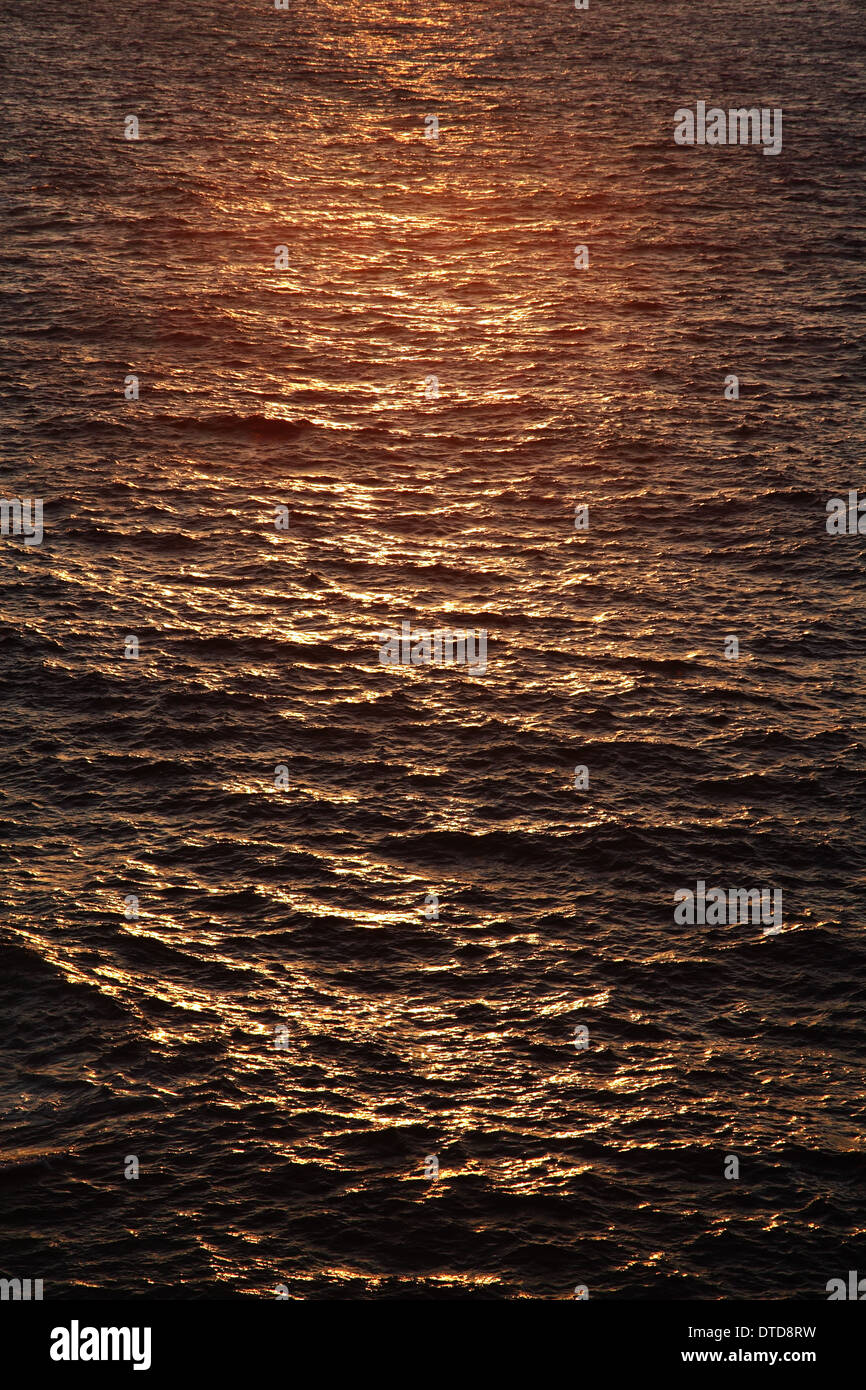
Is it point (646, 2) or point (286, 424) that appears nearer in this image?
point (286, 424)

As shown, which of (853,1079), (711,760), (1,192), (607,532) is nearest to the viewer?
(853,1079)

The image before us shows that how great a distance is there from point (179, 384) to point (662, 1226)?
67.5 feet

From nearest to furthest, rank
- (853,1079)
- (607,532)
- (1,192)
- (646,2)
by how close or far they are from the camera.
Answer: (853,1079)
(607,532)
(1,192)
(646,2)

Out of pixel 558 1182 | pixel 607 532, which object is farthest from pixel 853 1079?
pixel 607 532

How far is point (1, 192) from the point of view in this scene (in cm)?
3688

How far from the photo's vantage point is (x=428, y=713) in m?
21.3

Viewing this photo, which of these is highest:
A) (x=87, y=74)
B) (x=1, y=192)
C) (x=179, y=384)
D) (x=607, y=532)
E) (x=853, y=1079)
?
(x=87, y=74)

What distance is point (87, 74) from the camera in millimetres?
43812

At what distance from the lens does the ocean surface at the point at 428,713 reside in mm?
14461

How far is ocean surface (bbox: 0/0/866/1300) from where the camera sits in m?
14.5

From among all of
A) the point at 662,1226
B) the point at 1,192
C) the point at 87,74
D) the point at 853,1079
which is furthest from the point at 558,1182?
the point at 87,74

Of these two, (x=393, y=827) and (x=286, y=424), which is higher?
(x=286, y=424)

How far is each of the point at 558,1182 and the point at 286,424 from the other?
17.5 metres

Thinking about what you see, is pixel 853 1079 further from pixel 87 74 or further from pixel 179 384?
pixel 87 74
